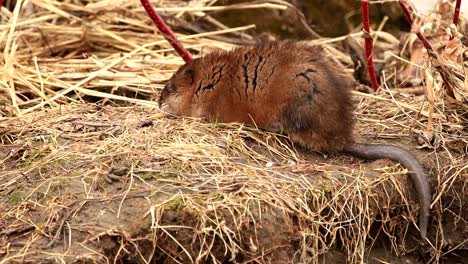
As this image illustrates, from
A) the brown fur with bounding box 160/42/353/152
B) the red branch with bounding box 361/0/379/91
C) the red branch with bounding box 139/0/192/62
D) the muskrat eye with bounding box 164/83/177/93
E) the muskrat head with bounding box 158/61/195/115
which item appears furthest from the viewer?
the red branch with bounding box 361/0/379/91

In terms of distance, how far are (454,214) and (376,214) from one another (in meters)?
0.59

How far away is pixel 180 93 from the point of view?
20.7ft

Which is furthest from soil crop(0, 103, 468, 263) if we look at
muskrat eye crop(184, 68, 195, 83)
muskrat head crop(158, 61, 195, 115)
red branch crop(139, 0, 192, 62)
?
red branch crop(139, 0, 192, 62)

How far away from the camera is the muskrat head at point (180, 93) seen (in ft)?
20.5

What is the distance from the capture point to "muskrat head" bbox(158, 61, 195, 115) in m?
6.26

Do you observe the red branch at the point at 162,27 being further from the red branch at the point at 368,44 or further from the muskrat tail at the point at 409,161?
the muskrat tail at the point at 409,161

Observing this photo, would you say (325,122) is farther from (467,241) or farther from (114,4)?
(114,4)

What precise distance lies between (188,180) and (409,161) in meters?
1.32

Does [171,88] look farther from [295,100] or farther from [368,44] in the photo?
[368,44]

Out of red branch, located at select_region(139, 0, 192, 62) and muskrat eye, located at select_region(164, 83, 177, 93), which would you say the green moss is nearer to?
muskrat eye, located at select_region(164, 83, 177, 93)

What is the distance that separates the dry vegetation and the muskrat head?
10 cm

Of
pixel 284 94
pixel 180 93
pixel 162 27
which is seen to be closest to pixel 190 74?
pixel 180 93

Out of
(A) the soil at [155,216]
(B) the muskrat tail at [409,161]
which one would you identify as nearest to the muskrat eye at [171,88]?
(A) the soil at [155,216]

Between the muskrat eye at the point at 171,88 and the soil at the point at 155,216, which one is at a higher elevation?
the muskrat eye at the point at 171,88
